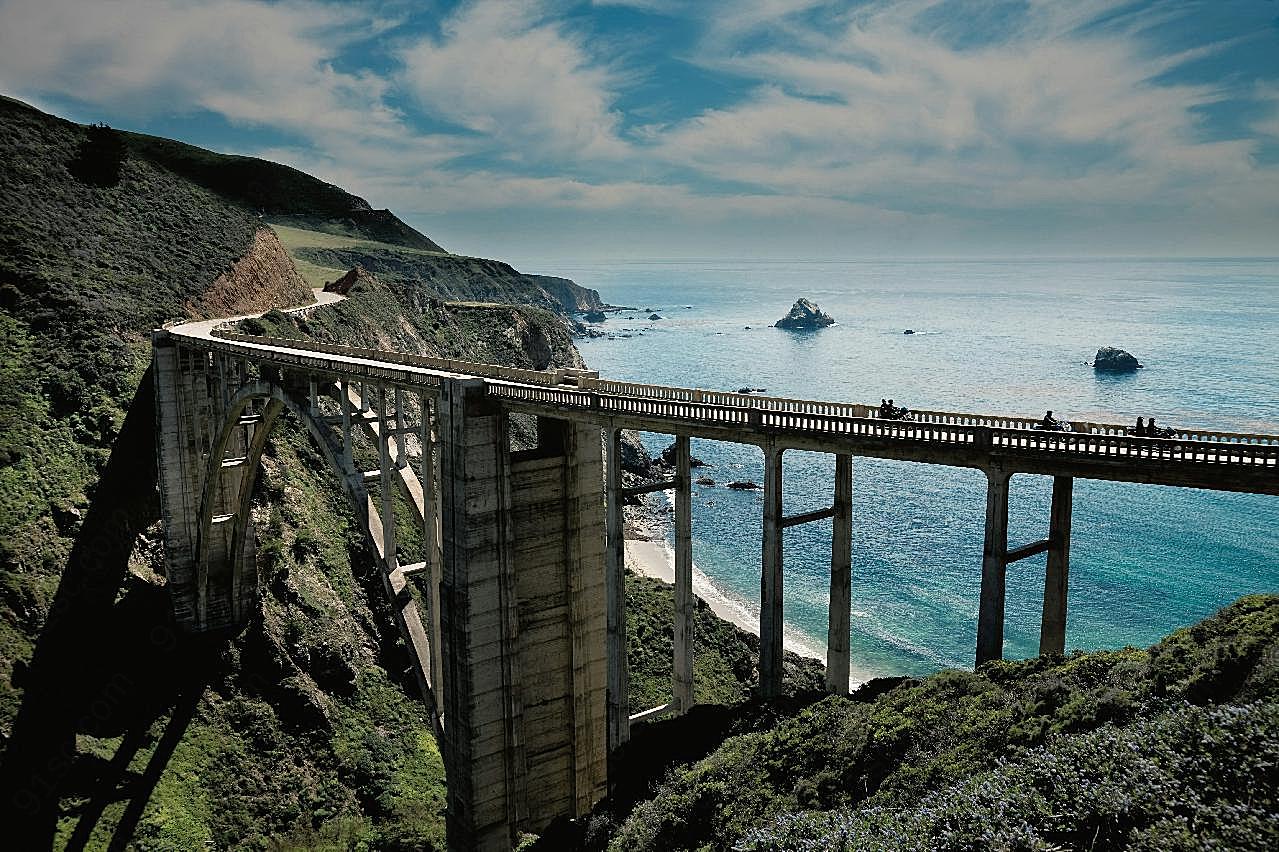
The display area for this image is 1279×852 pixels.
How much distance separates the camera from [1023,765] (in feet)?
43.2

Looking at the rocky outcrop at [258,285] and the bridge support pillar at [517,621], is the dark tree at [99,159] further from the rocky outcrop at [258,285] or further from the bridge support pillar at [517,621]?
the bridge support pillar at [517,621]

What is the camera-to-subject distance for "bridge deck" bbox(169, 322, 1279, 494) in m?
14.3

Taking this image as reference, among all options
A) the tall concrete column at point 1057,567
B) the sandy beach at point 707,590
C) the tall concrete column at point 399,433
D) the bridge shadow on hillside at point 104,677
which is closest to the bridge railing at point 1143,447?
the tall concrete column at point 1057,567

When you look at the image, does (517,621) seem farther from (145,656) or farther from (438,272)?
(438,272)

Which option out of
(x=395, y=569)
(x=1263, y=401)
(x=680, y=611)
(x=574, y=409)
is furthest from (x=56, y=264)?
(x=1263, y=401)

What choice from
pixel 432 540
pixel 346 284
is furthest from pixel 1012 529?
pixel 346 284

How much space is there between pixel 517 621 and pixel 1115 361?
12110cm

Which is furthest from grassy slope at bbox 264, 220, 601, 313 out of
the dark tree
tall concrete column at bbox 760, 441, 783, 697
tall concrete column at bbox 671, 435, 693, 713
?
tall concrete column at bbox 760, 441, 783, 697

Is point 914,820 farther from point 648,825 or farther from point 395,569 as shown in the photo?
point 395,569

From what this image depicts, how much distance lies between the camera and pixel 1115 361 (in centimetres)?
11994

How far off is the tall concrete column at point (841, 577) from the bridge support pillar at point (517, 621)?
29.9 feet

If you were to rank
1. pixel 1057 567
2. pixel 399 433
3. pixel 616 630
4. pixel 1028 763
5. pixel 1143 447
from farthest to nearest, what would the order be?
pixel 399 433
pixel 616 630
pixel 1057 567
pixel 1143 447
pixel 1028 763

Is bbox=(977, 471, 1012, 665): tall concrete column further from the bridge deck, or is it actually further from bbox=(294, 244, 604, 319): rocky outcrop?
bbox=(294, 244, 604, 319): rocky outcrop

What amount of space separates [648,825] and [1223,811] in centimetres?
1117
